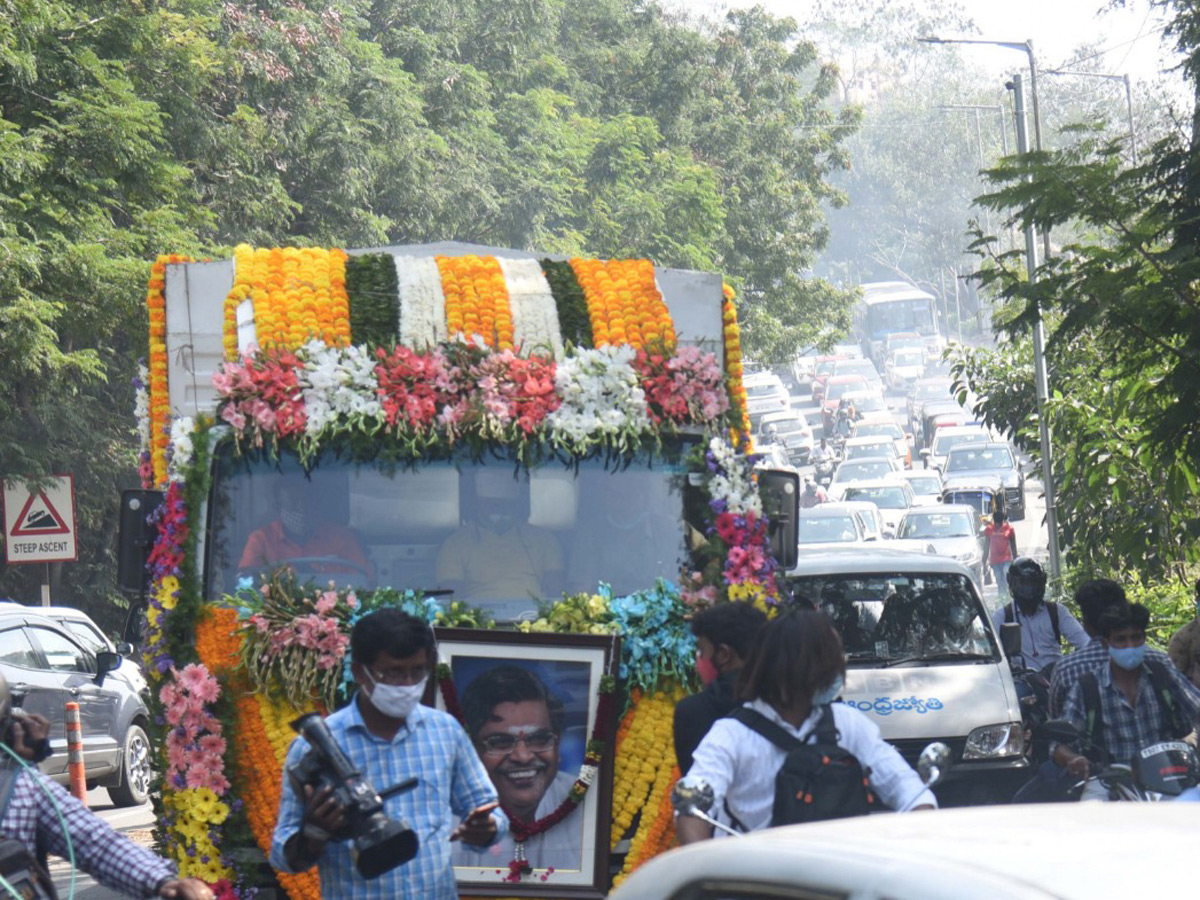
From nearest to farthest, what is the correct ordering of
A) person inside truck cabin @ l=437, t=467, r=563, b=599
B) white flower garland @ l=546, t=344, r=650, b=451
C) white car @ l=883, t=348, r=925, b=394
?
1. person inside truck cabin @ l=437, t=467, r=563, b=599
2. white flower garland @ l=546, t=344, r=650, b=451
3. white car @ l=883, t=348, r=925, b=394

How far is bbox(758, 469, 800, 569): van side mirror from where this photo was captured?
7.96m

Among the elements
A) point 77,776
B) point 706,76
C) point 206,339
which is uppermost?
point 706,76

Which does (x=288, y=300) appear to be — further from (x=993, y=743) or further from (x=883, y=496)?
(x=883, y=496)

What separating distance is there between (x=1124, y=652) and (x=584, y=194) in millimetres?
31248

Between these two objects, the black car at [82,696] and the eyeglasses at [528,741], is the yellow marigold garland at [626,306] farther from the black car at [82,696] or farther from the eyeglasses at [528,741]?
the black car at [82,696]

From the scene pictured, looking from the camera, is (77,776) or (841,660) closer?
(841,660)

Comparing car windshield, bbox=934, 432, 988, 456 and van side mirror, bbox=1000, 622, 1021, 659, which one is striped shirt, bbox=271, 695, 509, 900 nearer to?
van side mirror, bbox=1000, 622, 1021, 659

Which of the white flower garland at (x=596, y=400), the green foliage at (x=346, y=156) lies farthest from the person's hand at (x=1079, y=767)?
the green foliage at (x=346, y=156)

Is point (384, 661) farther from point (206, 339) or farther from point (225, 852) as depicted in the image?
point (206, 339)

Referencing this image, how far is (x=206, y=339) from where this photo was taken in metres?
8.05

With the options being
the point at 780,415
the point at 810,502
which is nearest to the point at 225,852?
the point at 810,502

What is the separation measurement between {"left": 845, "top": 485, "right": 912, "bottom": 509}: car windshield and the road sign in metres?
24.9

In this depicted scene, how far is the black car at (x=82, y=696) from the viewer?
15.0 metres

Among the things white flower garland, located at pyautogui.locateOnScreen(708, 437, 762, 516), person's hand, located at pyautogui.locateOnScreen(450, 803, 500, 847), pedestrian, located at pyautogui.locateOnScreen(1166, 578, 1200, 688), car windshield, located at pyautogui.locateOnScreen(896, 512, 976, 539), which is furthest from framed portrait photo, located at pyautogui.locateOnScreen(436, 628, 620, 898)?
car windshield, located at pyautogui.locateOnScreen(896, 512, 976, 539)
